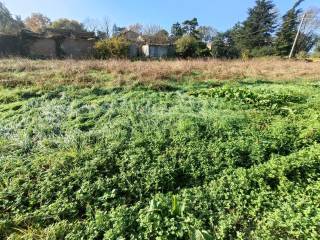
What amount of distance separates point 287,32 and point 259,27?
380 centimetres

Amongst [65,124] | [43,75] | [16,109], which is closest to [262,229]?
[65,124]

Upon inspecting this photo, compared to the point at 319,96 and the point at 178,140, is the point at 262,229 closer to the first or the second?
the point at 178,140

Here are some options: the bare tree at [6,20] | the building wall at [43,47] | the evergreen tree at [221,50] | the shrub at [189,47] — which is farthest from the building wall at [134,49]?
the bare tree at [6,20]

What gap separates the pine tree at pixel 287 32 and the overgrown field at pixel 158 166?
28.0 m

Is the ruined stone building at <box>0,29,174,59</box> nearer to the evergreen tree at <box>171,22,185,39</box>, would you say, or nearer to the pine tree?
the evergreen tree at <box>171,22,185,39</box>

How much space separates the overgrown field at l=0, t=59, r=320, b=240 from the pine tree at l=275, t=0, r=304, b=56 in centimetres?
2801

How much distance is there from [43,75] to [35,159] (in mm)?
5357

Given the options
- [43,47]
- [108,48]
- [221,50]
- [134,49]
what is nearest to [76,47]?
[43,47]

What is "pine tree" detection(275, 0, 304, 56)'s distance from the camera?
3089 cm

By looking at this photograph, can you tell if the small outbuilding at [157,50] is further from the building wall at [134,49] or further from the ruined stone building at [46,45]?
the ruined stone building at [46,45]

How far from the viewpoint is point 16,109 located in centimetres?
585

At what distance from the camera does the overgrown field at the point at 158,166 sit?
2799 mm

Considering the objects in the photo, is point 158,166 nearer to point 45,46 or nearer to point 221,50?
point 45,46

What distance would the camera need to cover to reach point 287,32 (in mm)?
31375
